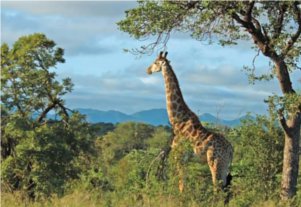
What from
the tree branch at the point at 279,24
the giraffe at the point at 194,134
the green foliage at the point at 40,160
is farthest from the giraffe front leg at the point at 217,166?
the green foliage at the point at 40,160

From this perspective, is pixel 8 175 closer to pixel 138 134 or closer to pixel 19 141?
pixel 19 141

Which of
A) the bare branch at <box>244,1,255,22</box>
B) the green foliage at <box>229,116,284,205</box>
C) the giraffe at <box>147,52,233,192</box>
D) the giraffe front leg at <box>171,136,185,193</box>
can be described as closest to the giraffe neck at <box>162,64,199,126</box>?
the giraffe at <box>147,52,233,192</box>

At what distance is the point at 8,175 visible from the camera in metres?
18.4

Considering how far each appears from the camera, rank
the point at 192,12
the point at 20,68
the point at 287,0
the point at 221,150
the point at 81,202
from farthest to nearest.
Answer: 1. the point at 20,68
2. the point at 221,150
3. the point at 192,12
4. the point at 287,0
5. the point at 81,202

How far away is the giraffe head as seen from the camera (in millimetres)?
14789

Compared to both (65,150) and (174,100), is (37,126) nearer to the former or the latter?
(65,150)

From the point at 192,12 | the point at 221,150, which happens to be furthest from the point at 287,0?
the point at 221,150

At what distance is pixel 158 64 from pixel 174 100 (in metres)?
0.98

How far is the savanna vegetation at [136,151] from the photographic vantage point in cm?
1045

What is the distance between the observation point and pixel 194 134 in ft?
45.5

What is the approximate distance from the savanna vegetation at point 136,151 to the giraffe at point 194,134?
0.31m

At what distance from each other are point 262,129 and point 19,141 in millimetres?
7738

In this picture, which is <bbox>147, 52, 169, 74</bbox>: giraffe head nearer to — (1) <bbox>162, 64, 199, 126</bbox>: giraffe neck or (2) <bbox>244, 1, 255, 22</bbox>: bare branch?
(1) <bbox>162, 64, 199, 126</bbox>: giraffe neck

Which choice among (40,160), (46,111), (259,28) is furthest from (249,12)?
(46,111)
